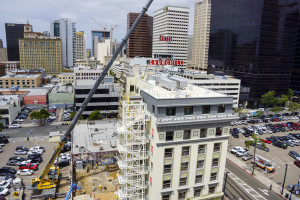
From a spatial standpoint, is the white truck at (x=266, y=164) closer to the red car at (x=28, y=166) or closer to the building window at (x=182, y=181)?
the building window at (x=182, y=181)

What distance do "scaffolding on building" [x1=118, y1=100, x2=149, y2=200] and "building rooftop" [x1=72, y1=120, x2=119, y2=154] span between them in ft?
72.8

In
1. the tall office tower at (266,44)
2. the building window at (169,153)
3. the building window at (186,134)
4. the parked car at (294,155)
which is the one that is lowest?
the parked car at (294,155)

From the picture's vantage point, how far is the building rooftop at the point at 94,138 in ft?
208

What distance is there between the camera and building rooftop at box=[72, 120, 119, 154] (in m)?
63.5

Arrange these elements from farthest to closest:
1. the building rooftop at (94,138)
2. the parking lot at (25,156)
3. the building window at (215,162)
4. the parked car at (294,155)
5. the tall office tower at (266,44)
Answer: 1. the tall office tower at (266,44)
2. the parked car at (294,155)
3. the building rooftop at (94,138)
4. the parking lot at (25,156)
5. the building window at (215,162)

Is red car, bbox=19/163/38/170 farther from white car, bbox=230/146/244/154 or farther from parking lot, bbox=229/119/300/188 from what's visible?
parking lot, bbox=229/119/300/188

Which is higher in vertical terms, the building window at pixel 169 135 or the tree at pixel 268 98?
the building window at pixel 169 135

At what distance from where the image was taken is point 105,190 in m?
50.8

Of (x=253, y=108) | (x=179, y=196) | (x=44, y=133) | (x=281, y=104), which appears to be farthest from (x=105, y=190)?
(x=281, y=104)

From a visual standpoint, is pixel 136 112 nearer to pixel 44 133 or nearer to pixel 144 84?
pixel 144 84

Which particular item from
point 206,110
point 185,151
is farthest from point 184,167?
point 206,110

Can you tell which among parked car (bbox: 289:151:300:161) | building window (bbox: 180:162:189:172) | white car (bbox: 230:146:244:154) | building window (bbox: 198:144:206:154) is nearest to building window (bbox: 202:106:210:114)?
building window (bbox: 198:144:206:154)

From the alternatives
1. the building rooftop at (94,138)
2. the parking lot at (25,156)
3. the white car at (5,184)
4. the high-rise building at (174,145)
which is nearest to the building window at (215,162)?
the high-rise building at (174,145)

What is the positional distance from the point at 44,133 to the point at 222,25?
553 ft
